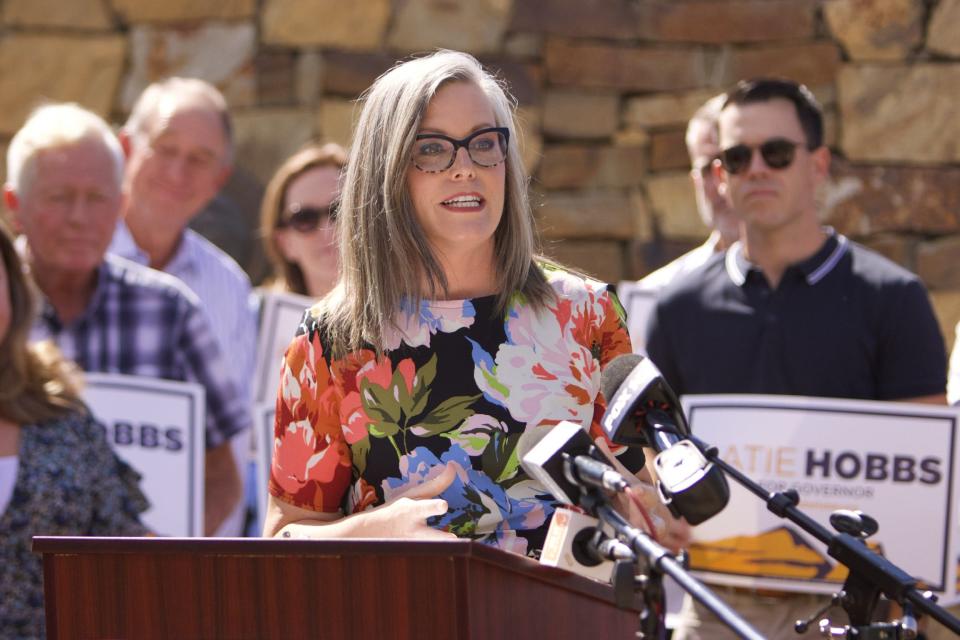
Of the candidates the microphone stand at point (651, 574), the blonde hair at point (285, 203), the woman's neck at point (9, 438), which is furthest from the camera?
the blonde hair at point (285, 203)

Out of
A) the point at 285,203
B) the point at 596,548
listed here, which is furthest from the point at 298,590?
the point at 285,203

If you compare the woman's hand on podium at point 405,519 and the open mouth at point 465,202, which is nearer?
the woman's hand on podium at point 405,519

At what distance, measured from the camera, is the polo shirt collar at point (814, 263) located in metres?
4.26

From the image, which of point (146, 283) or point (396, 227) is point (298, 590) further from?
point (146, 283)

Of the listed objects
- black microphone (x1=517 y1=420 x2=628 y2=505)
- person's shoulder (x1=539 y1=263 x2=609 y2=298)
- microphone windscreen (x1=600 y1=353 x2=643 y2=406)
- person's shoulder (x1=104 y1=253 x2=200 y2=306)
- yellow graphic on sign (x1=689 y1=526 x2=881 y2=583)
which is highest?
person's shoulder (x1=539 y1=263 x2=609 y2=298)

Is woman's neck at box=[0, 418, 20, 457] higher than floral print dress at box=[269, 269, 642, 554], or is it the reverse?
floral print dress at box=[269, 269, 642, 554]

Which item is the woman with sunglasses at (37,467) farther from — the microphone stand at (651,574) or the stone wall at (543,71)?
the stone wall at (543,71)

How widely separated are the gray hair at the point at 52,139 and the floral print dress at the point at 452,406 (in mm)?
2312

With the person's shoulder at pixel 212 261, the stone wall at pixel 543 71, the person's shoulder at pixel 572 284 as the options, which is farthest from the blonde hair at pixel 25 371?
the stone wall at pixel 543 71

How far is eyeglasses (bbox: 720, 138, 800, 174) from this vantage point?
4422 millimetres

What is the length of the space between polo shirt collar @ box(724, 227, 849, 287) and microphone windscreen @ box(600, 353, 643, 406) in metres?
2.13

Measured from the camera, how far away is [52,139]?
15.3ft

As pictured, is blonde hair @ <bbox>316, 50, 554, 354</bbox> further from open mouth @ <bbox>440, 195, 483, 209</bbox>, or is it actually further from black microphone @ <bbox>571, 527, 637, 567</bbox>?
black microphone @ <bbox>571, 527, 637, 567</bbox>

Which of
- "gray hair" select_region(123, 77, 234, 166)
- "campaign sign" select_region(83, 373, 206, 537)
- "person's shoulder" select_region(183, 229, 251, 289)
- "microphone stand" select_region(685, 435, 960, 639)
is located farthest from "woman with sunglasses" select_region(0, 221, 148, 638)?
"microphone stand" select_region(685, 435, 960, 639)
